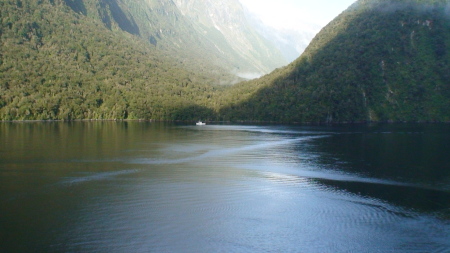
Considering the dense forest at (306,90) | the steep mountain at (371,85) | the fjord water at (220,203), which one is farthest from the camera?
the steep mountain at (371,85)

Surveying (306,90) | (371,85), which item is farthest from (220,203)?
(371,85)

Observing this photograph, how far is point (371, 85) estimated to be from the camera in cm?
17775

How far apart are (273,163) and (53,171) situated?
24.9 metres

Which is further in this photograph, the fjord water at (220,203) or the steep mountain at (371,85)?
the steep mountain at (371,85)

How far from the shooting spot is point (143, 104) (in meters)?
183

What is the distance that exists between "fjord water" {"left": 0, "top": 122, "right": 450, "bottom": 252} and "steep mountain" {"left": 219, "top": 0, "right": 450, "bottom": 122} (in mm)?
117682

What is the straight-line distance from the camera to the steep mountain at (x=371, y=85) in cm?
16738

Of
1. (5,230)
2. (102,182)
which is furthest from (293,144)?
(5,230)

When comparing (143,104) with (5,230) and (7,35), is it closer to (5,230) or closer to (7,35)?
(7,35)

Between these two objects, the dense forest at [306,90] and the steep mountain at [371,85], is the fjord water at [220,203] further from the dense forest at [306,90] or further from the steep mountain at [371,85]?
the steep mountain at [371,85]

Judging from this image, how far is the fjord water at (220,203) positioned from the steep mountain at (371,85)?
117682 millimetres

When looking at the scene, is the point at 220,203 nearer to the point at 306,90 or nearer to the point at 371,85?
the point at 306,90

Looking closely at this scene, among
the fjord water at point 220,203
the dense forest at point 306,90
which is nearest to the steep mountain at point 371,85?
the dense forest at point 306,90

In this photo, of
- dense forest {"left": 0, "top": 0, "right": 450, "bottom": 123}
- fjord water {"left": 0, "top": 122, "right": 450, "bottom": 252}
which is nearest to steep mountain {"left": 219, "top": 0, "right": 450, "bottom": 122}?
dense forest {"left": 0, "top": 0, "right": 450, "bottom": 123}
